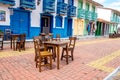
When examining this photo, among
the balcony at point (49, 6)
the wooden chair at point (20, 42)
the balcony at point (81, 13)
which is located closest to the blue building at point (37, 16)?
the balcony at point (49, 6)

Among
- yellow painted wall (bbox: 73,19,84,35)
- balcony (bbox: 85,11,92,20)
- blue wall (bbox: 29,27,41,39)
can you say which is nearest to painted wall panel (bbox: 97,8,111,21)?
balcony (bbox: 85,11,92,20)

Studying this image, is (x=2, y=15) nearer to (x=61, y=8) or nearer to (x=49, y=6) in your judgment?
(x=49, y=6)

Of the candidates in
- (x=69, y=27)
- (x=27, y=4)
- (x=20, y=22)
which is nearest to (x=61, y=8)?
(x=69, y=27)

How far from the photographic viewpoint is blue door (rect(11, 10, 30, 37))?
12.6 metres

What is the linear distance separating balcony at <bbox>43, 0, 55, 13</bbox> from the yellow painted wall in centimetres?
600

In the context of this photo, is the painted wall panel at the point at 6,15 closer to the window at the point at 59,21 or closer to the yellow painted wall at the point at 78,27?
the window at the point at 59,21

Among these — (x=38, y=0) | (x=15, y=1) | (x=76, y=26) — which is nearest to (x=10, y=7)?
(x=15, y=1)

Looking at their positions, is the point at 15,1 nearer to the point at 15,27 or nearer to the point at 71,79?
the point at 15,27

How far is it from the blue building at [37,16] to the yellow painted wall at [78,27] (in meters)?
1.34

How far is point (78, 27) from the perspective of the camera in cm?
2192

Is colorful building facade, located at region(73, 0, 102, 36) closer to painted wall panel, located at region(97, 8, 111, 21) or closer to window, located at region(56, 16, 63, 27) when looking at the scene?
window, located at region(56, 16, 63, 27)

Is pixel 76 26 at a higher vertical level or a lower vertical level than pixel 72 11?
lower

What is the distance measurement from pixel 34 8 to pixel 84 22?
11185mm

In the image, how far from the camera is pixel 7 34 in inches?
→ 468
